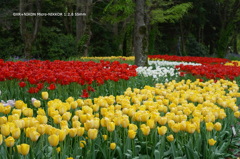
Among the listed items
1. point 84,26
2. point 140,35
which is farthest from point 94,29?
point 140,35

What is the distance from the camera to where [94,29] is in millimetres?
26297

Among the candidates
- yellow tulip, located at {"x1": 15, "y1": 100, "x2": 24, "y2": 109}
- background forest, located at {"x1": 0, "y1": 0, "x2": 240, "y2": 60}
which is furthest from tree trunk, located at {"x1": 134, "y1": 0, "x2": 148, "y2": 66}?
yellow tulip, located at {"x1": 15, "y1": 100, "x2": 24, "y2": 109}

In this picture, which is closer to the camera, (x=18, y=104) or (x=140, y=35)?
(x=18, y=104)

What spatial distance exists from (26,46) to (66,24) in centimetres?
1149

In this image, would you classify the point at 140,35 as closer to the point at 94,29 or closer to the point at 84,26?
the point at 84,26

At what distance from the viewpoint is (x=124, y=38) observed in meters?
20.5

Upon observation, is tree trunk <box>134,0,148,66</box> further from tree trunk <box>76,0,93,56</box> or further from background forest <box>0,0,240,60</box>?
tree trunk <box>76,0,93,56</box>

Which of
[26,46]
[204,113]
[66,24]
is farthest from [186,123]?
[66,24]

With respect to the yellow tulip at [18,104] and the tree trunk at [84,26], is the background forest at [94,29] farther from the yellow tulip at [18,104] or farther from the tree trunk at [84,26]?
the yellow tulip at [18,104]

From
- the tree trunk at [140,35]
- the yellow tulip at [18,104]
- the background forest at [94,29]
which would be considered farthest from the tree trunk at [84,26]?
the yellow tulip at [18,104]

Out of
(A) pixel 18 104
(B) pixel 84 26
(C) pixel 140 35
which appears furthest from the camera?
(B) pixel 84 26

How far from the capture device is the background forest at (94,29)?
16.3m

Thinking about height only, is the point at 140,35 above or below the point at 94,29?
below

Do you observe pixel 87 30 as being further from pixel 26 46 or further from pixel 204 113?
pixel 204 113
